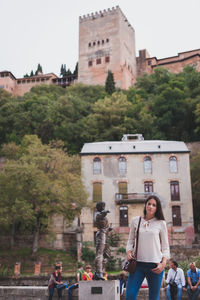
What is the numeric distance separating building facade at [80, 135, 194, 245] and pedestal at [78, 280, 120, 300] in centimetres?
2417

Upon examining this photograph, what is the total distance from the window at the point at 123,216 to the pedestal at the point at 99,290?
2558 centimetres

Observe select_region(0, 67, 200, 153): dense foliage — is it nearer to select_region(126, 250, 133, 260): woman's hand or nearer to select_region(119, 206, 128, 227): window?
select_region(119, 206, 128, 227): window

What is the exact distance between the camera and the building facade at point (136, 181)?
32125mm

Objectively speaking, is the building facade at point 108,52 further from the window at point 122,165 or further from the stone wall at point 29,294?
the stone wall at point 29,294

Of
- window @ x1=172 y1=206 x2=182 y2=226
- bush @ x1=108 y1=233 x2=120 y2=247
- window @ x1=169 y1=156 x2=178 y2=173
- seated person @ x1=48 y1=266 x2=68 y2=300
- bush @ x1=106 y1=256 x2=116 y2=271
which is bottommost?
bush @ x1=106 y1=256 x2=116 y2=271

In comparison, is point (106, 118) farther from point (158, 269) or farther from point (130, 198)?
point (158, 269)

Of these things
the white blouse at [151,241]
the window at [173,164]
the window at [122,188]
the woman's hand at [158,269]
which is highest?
the window at [173,164]

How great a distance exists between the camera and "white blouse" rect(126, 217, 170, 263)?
200 inches

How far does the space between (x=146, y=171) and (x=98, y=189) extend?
16.6 ft

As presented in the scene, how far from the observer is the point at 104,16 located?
78.1 meters

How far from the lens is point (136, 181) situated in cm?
3378

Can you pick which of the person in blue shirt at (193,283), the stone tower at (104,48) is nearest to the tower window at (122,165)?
the person in blue shirt at (193,283)

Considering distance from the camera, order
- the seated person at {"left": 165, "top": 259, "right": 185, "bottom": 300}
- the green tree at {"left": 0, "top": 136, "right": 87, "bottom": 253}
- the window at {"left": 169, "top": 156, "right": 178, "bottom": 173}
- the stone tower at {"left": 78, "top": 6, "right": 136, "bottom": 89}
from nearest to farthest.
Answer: the seated person at {"left": 165, "top": 259, "right": 185, "bottom": 300}, the green tree at {"left": 0, "top": 136, "right": 87, "bottom": 253}, the window at {"left": 169, "top": 156, "right": 178, "bottom": 173}, the stone tower at {"left": 78, "top": 6, "right": 136, "bottom": 89}

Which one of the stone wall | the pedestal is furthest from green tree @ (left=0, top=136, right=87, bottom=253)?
the pedestal
